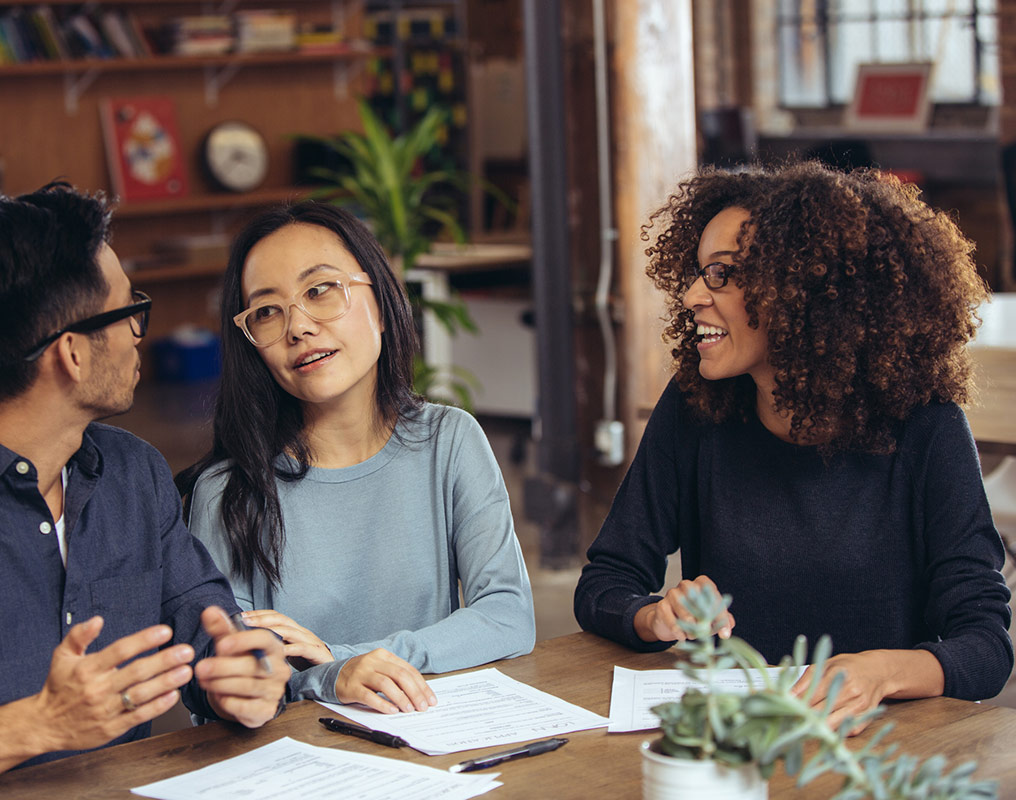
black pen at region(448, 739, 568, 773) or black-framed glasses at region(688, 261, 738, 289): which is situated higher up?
black-framed glasses at region(688, 261, 738, 289)

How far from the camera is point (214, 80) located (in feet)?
23.7

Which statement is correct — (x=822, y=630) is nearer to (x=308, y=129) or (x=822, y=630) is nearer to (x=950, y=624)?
(x=950, y=624)

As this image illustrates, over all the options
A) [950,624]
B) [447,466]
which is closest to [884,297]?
[950,624]

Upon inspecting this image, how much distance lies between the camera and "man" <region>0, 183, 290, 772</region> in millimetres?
1396

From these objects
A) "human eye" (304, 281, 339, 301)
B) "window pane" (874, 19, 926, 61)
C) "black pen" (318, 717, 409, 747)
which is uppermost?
"window pane" (874, 19, 926, 61)

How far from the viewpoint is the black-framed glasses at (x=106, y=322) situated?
1.45 meters

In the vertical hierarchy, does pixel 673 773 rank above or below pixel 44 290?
below

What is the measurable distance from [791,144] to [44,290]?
282 inches

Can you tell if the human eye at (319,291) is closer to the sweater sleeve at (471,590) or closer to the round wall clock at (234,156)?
the sweater sleeve at (471,590)

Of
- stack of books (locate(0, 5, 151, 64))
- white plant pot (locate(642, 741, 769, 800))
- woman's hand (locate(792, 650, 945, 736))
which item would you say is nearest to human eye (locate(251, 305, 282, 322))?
woman's hand (locate(792, 650, 945, 736))

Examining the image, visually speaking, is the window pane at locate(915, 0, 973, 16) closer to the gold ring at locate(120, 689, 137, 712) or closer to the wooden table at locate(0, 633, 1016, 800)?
the wooden table at locate(0, 633, 1016, 800)

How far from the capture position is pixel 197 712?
1.55m

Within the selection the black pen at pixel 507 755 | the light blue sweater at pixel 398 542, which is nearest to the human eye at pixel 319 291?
the light blue sweater at pixel 398 542

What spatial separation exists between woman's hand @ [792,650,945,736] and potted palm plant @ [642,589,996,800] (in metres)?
0.36
